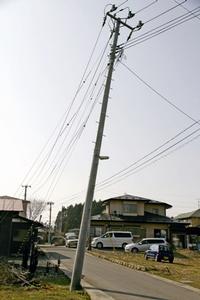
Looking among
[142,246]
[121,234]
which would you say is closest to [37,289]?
[142,246]

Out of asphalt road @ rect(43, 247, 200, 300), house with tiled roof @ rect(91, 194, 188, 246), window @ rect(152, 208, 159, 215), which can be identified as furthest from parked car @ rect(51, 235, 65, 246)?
asphalt road @ rect(43, 247, 200, 300)

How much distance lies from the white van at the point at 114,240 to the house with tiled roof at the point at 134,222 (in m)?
5.27

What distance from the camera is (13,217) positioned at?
26.9 meters

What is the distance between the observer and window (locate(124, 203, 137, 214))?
55500 mm

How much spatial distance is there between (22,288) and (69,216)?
8559cm

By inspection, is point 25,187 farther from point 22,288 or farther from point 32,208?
point 22,288

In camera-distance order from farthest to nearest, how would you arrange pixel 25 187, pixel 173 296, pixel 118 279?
1. pixel 25 187
2. pixel 118 279
3. pixel 173 296

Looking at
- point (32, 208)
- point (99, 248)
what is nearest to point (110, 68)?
point (99, 248)

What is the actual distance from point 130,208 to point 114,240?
9.05m

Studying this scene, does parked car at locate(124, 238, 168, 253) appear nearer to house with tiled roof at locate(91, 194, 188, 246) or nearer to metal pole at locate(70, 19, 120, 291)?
house with tiled roof at locate(91, 194, 188, 246)

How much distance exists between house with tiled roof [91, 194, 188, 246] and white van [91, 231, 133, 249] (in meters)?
5.27

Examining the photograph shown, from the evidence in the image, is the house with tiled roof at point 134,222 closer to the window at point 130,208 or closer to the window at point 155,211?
the window at point 130,208

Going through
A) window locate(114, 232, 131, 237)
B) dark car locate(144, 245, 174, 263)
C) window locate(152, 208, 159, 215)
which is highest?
window locate(152, 208, 159, 215)

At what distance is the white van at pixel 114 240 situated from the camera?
47.2m
